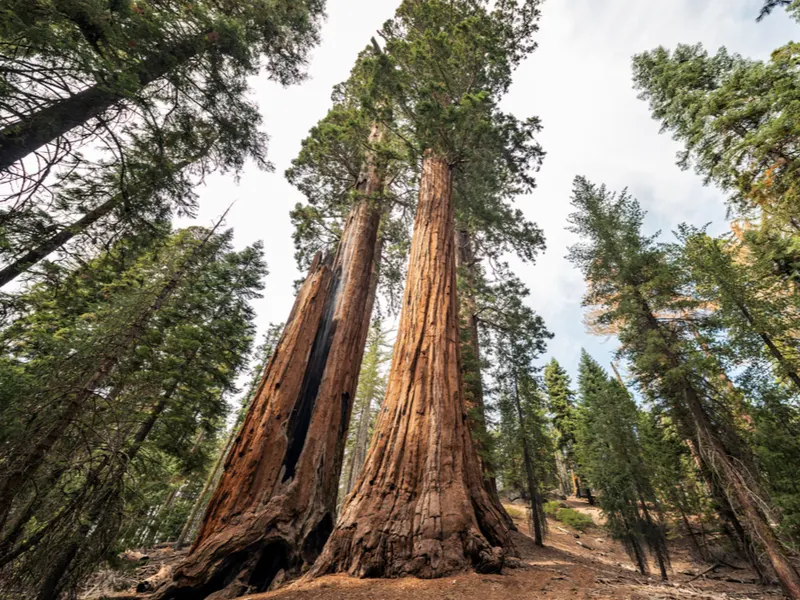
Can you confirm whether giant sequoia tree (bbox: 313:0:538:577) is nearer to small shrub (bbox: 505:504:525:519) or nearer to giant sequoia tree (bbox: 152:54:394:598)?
giant sequoia tree (bbox: 152:54:394:598)

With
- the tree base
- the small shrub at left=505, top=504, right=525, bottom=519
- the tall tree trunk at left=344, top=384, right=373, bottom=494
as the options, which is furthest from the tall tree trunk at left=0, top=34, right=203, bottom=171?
the small shrub at left=505, top=504, right=525, bottom=519

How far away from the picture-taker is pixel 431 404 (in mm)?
3559

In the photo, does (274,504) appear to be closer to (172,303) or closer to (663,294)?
(172,303)

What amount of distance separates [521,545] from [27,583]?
42.8ft

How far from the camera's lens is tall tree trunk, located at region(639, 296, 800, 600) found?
661cm

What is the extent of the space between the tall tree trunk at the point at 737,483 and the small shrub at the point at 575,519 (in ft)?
46.3

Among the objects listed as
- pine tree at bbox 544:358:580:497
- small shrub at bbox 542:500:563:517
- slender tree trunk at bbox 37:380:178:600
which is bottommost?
slender tree trunk at bbox 37:380:178:600

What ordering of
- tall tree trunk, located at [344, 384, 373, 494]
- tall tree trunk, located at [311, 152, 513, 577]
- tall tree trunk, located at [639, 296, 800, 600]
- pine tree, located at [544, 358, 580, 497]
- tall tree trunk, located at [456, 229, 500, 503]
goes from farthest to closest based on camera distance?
pine tree, located at [544, 358, 580, 497] < tall tree trunk, located at [344, 384, 373, 494] < tall tree trunk, located at [456, 229, 500, 503] < tall tree trunk, located at [639, 296, 800, 600] < tall tree trunk, located at [311, 152, 513, 577]

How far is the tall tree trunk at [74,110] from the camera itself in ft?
11.3

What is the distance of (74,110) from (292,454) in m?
5.60

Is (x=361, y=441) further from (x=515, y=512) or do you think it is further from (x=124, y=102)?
(x=124, y=102)

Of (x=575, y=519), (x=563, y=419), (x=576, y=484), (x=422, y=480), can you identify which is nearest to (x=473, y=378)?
(x=422, y=480)

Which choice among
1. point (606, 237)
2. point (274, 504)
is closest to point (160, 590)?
point (274, 504)

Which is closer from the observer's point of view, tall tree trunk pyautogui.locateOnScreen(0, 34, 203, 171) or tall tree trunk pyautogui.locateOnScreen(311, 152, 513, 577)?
tall tree trunk pyautogui.locateOnScreen(311, 152, 513, 577)
